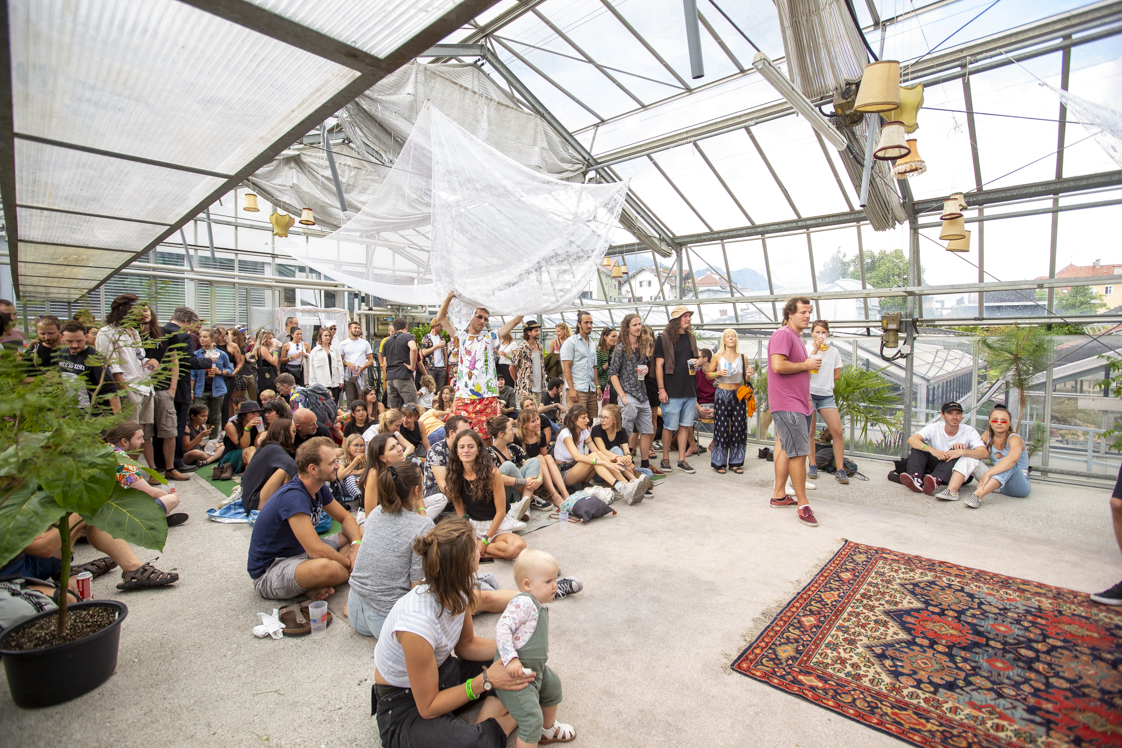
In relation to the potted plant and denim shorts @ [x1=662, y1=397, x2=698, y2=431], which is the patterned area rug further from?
denim shorts @ [x1=662, y1=397, x2=698, y2=431]

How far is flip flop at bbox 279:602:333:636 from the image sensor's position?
8.49ft

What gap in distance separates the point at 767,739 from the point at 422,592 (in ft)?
4.16

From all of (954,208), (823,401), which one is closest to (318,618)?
(823,401)

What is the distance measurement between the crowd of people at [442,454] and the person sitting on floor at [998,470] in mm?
17

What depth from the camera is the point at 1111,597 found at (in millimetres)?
2748

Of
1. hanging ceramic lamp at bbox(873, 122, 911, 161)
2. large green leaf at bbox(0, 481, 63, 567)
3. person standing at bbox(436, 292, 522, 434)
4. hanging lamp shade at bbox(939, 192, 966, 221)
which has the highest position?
hanging ceramic lamp at bbox(873, 122, 911, 161)

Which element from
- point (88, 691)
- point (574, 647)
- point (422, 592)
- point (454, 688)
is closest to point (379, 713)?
point (454, 688)

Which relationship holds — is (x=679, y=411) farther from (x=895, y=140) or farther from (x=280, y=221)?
(x=280, y=221)

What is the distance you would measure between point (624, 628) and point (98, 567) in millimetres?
3027

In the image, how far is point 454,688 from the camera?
1.78 meters

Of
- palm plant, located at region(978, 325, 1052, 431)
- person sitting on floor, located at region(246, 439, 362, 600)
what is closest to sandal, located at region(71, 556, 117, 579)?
person sitting on floor, located at region(246, 439, 362, 600)

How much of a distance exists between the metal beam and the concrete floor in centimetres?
478

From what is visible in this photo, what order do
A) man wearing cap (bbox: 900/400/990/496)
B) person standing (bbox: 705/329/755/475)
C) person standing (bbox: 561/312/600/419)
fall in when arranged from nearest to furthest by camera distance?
man wearing cap (bbox: 900/400/990/496)
person standing (bbox: 705/329/755/475)
person standing (bbox: 561/312/600/419)

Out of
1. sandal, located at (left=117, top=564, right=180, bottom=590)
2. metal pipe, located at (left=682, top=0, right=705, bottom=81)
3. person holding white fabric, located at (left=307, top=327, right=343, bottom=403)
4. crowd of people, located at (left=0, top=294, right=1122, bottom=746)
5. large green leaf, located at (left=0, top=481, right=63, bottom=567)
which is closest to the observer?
large green leaf, located at (left=0, top=481, right=63, bottom=567)
